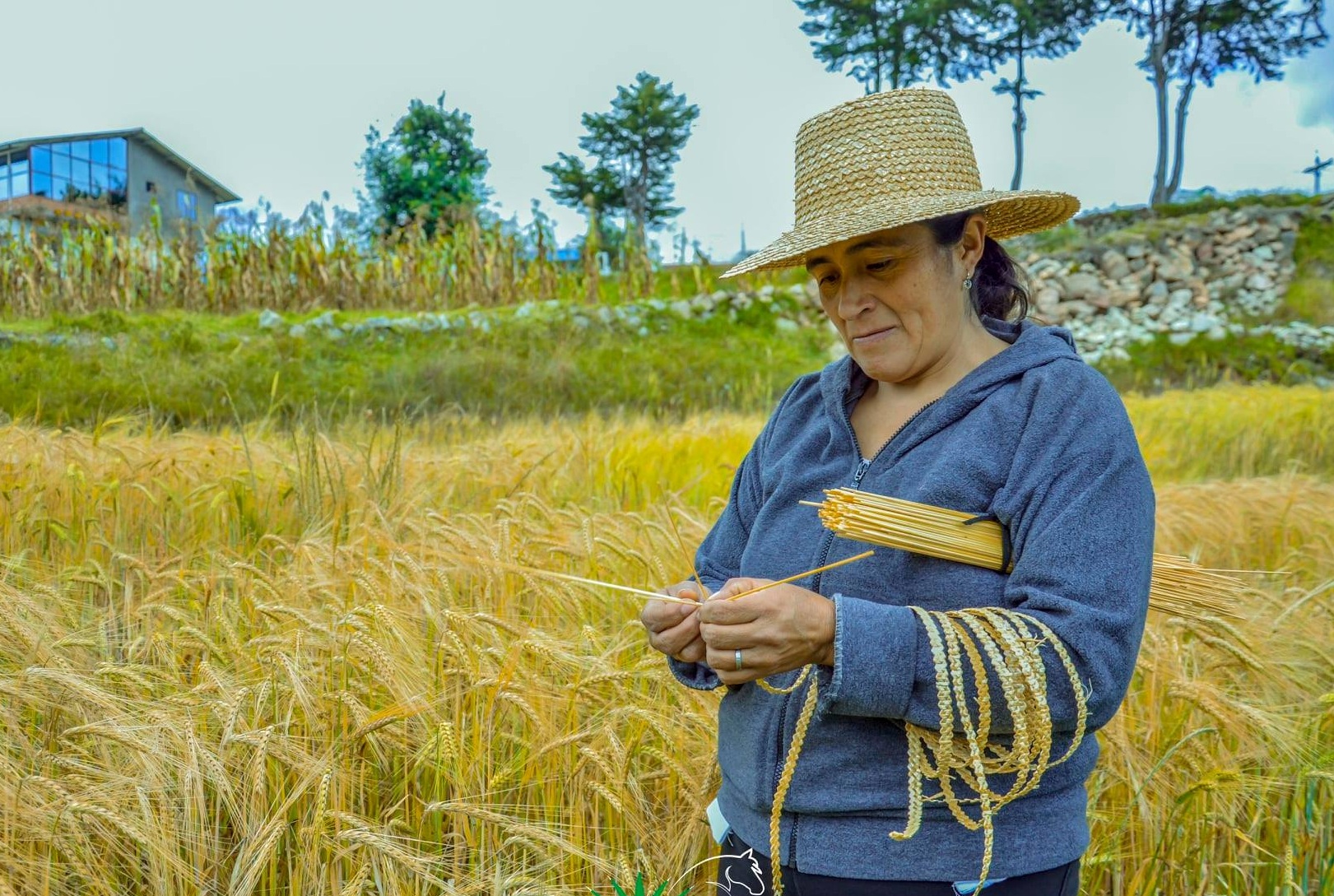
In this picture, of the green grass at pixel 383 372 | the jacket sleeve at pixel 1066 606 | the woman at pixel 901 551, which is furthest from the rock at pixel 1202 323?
the jacket sleeve at pixel 1066 606

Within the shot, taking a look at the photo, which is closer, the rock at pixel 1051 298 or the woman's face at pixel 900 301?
the woman's face at pixel 900 301

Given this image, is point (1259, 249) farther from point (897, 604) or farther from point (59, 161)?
point (59, 161)

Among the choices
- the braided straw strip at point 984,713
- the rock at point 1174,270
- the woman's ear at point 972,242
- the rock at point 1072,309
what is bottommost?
the braided straw strip at point 984,713

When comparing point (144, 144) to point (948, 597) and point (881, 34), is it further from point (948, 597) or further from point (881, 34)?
point (948, 597)

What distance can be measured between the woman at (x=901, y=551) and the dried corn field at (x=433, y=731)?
0.34m

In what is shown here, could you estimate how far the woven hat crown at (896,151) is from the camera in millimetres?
1491

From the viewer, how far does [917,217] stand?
133 cm

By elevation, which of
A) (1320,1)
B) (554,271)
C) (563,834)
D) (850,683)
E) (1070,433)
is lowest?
(563,834)

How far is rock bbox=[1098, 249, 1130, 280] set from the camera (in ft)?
61.0

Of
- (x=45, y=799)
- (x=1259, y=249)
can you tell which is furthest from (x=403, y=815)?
(x=1259, y=249)

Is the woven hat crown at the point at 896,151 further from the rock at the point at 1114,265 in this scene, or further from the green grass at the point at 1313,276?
the rock at the point at 1114,265

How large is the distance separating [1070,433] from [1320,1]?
29.2 meters

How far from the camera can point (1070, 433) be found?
1195 mm

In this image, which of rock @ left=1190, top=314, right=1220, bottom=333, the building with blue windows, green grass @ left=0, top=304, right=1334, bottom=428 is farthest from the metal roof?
rock @ left=1190, top=314, right=1220, bottom=333
